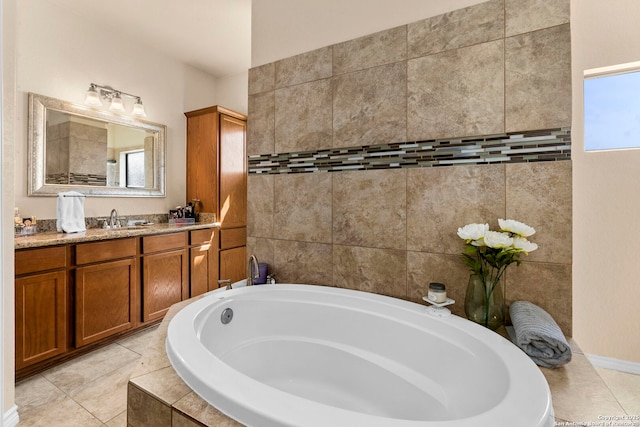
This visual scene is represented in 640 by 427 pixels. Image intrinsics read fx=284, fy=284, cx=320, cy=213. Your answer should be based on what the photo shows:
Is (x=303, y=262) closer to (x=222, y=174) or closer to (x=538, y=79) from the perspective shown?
(x=538, y=79)

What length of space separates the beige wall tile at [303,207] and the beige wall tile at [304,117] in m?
0.21

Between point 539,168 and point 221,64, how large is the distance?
11.4 feet

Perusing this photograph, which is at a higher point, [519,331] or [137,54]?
[137,54]

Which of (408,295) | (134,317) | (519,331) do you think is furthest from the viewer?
(134,317)

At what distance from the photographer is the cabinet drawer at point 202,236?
2885mm

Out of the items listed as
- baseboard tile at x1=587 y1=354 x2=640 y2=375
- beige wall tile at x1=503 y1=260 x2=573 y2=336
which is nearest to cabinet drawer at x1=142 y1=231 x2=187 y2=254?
beige wall tile at x1=503 y1=260 x2=573 y2=336

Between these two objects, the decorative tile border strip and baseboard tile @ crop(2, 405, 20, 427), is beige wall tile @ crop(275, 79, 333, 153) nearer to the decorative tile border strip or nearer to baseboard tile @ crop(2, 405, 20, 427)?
the decorative tile border strip

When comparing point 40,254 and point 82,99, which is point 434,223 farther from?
Answer: point 82,99

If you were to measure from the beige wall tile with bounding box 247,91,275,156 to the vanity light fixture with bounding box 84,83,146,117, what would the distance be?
5.21 feet

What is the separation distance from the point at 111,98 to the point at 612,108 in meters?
3.93

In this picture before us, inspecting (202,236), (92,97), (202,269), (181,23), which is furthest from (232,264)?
(181,23)

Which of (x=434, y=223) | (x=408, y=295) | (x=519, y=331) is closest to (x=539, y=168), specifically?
(x=434, y=223)

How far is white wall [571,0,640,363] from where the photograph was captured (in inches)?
62.0

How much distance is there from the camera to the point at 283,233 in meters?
1.90
